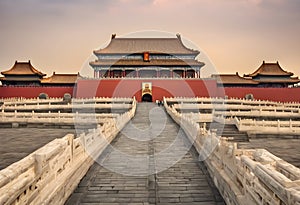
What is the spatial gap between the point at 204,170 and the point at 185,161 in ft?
3.01

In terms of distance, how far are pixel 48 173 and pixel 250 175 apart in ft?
10.1

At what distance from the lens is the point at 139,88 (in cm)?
3528

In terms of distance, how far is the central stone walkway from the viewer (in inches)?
200

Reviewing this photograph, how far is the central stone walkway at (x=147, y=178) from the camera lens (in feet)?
16.6

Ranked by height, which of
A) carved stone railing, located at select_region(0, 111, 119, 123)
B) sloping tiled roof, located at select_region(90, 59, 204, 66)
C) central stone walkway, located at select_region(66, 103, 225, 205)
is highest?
sloping tiled roof, located at select_region(90, 59, 204, 66)

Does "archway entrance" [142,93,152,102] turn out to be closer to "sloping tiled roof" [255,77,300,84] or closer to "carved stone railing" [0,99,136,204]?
"sloping tiled roof" [255,77,300,84]

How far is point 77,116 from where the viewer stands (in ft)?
55.6

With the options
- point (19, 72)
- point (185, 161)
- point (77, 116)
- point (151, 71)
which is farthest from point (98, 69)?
point (185, 161)

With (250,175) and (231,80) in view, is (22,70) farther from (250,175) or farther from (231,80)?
(250,175)

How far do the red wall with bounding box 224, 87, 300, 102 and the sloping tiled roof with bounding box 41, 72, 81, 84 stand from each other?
70.4 feet

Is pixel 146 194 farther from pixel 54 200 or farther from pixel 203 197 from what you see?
pixel 54 200

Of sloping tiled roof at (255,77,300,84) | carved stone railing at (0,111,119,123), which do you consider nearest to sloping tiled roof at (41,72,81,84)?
carved stone railing at (0,111,119,123)

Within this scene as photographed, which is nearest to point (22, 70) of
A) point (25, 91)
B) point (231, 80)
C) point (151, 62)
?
point (25, 91)

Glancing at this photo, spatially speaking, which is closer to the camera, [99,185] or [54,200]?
[54,200]
